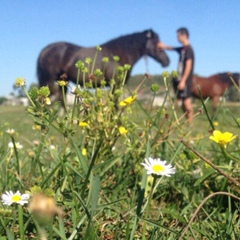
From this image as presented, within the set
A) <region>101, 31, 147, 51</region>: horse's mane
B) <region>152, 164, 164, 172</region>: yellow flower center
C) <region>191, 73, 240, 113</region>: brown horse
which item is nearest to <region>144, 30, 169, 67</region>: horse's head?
<region>101, 31, 147, 51</region>: horse's mane

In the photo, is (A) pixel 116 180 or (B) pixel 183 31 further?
Answer: (B) pixel 183 31

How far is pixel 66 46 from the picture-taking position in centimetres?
1163

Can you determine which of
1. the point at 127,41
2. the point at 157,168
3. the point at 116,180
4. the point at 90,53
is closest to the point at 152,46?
the point at 127,41

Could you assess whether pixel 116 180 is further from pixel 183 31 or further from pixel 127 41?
pixel 127 41

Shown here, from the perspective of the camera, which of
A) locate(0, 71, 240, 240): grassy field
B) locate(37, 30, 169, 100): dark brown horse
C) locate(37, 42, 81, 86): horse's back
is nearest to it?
locate(0, 71, 240, 240): grassy field

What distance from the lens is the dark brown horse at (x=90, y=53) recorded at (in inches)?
448

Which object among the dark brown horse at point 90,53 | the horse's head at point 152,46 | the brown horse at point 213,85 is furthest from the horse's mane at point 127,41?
the brown horse at point 213,85

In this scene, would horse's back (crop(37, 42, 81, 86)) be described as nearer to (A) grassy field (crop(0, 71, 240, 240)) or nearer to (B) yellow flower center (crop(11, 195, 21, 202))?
(A) grassy field (crop(0, 71, 240, 240))

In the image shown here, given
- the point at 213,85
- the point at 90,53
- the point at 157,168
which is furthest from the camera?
the point at 213,85

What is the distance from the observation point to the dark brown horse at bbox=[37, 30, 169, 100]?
448 inches

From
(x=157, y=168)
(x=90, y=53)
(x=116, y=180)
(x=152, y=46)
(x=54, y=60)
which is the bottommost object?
(x=116, y=180)

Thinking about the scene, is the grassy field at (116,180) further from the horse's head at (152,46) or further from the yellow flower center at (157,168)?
the horse's head at (152,46)

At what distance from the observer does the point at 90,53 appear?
37.3 ft

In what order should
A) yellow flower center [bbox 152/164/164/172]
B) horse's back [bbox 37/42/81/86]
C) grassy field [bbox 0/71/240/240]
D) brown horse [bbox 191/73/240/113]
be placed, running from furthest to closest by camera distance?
brown horse [bbox 191/73/240/113] < horse's back [bbox 37/42/81/86] < grassy field [bbox 0/71/240/240] < yellow flower center [bbox 152/164/164/172]
